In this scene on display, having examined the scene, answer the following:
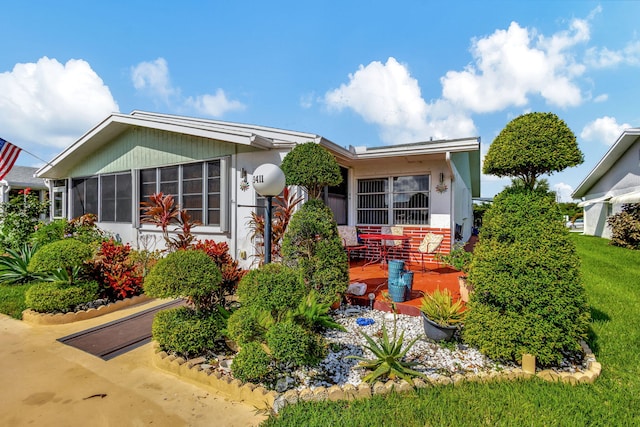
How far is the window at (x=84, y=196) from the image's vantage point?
33.2 feet

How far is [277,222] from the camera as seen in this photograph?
6.07 m

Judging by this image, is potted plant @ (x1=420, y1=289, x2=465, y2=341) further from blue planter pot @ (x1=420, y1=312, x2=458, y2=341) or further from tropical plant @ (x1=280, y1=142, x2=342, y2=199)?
tropical plant @ (x1=280, y1=142, x2=342, y2=199)

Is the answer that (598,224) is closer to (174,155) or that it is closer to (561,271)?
(561,271)

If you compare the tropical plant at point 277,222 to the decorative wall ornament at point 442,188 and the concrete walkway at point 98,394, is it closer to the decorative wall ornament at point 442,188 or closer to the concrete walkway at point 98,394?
the concrete walkway at point 98,394

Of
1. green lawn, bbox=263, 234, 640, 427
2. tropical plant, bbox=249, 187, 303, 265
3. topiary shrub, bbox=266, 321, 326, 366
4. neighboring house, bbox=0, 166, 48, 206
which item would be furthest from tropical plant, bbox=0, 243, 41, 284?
neighboring house, bbox=0, 166, 48, 206

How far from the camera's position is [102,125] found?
28.3 ft

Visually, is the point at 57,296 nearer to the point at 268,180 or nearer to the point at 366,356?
the point at 268,180

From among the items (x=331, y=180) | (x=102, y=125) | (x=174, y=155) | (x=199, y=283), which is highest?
(x=102, y=125)

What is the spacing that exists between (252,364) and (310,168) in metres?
2.70

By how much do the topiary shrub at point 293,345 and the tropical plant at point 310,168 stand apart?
7.33ft

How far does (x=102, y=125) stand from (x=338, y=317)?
29.4 feet

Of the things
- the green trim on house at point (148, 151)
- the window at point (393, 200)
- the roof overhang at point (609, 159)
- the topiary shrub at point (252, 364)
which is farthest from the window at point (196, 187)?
the roof overhang at point (609, 159)

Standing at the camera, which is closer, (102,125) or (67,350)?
(67,350)

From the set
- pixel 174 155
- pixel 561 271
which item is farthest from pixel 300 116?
pixel 561 271
